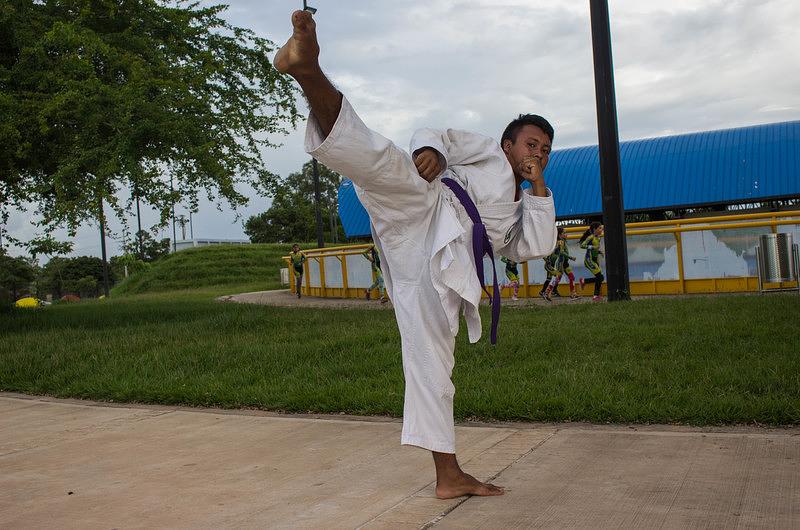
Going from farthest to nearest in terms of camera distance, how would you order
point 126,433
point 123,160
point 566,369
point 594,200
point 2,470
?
point 594,200 → point 123,160 → point 566,369 → point 126,433 → point 2,470

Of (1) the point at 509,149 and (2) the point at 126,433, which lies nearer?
(1) the point at 509,149

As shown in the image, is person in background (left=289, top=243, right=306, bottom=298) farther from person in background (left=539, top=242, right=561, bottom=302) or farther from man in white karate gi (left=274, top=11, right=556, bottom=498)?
man in white karate gi (left=274, top=11, right=556, bottom=498)

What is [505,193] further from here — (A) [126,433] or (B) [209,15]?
(B) [209,15]

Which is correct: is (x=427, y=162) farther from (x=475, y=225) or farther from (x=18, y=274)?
(x=18, y=274)

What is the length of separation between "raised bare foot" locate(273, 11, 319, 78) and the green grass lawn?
3161 millimetres

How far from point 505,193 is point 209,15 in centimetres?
1344

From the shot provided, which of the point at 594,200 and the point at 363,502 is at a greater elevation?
the point at 594,200

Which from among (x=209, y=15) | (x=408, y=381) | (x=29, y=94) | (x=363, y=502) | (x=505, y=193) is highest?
(x=209, y=15)

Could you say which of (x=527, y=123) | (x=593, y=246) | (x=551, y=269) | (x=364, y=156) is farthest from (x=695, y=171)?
(x=364, y=156)

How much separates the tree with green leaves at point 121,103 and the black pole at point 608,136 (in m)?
5.81

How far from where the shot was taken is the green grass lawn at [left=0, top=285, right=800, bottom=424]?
5484mm

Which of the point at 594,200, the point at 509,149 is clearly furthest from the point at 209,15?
A: the point at 594,200

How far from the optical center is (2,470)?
15.6 ft

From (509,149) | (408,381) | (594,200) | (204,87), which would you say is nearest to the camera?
(408,381)
